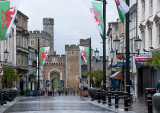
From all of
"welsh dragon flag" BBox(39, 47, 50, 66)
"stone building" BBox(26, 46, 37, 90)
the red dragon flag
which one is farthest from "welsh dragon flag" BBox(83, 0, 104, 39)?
"stone building" BBox(26, 46, 37, 90)

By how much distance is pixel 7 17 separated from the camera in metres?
24.4

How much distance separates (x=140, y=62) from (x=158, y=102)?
1854cm

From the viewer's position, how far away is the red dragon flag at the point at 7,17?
24.1 m

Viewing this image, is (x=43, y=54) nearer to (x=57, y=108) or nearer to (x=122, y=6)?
(x=57, y=108)

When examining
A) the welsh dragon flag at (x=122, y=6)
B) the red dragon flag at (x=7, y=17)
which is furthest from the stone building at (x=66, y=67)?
the welsh dragon flag at (x=122, y=6)

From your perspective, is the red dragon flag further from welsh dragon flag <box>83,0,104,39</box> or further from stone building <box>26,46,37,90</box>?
stone building <box>26,46,37,90</box>

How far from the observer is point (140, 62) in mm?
30766

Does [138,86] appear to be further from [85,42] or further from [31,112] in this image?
[85,42]

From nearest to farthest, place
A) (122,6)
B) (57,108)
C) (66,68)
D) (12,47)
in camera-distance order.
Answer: (122,6) → (57,108) → (12,47) → (66,68)

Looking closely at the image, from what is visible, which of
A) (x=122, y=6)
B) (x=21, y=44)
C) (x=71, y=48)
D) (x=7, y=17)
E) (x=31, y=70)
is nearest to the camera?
(x=122, y=6)

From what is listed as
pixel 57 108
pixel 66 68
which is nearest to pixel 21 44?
pixel 66 68

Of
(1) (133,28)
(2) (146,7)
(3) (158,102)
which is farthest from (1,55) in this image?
(3) (158,102)

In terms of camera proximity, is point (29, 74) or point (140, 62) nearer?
point (140, 62)

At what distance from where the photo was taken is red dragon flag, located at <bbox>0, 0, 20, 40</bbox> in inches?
949
